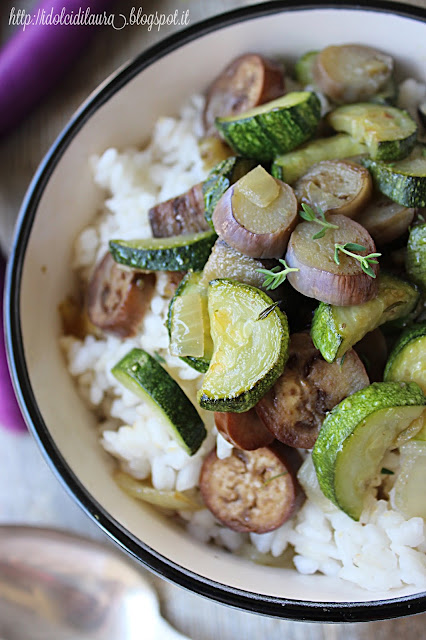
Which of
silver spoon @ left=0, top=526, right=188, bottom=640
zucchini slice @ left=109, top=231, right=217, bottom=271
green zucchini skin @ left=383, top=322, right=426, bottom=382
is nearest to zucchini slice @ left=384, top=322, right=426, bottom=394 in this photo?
green zucchini skin @ left=383, top=322, right=426, bottom=382

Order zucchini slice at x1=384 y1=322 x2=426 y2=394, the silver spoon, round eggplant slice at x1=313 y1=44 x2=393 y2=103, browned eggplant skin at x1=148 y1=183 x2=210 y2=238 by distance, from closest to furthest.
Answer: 1. zucchini slice at x1=384 y1=322 x2=426 y2=394
2. browned eggplant skin at x1=148 y1=183 x2=210 y2=238
3. round eggplant slice at x1=313 y1=44 x2=393 y2=103
4. the silver spoon

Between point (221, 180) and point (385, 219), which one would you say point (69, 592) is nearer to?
point (221, 180)

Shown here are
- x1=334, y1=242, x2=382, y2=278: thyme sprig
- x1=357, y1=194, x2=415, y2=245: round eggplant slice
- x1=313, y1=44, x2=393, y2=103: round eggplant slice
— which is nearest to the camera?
x1=334, y1=242, x2=382, y2=278: thyme sprig

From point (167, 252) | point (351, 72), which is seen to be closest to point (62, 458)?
point (167, 252)

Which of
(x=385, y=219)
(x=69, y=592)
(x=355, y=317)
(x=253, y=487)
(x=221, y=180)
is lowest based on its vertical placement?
(x=69, y=592)

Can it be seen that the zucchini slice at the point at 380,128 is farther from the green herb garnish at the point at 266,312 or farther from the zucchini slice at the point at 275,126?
the green herb garnish at the point at 266,312

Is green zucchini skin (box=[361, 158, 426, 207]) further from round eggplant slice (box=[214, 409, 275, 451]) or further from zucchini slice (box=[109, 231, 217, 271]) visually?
round eggplant slice (box=[214, 409, 275, 451])

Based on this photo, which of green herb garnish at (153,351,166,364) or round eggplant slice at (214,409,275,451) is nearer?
round eggplant slice at (214,409,275,451)
